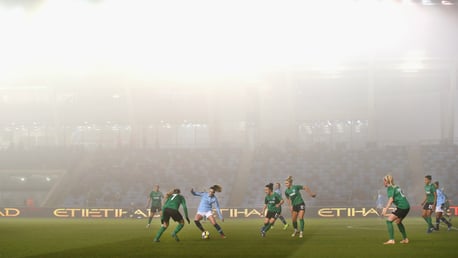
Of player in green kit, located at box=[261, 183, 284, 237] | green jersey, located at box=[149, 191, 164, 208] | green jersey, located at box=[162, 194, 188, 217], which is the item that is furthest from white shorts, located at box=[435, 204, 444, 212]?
green jersey, located at box=[149, 191, 164, 208]

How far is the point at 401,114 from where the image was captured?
71.0 m

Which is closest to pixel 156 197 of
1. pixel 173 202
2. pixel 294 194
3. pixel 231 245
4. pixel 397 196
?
pixel 294 194

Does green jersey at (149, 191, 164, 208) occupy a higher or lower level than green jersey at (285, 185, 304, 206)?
lower

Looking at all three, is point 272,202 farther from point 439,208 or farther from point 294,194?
point 439,208

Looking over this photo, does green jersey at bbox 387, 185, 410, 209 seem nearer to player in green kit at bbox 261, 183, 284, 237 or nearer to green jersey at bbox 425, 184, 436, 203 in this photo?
player in green kit at bbox 261, 183, 284, 237

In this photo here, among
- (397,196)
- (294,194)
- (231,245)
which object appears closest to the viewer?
→ (397,196)

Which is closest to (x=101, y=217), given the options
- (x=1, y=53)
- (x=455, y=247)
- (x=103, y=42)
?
(x=103, y=42)

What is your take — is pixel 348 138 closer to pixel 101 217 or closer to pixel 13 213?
pixel 101 217

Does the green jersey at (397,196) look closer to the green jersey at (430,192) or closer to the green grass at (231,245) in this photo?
the green grass at (231,245)

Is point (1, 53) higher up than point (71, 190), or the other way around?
point (1, 53)

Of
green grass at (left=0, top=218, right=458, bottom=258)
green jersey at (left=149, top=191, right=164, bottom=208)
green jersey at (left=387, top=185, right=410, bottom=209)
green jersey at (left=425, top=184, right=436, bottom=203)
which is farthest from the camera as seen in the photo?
green jersey at (left=149, top=191, right=164, bottom=208)

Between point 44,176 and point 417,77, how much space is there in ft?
117

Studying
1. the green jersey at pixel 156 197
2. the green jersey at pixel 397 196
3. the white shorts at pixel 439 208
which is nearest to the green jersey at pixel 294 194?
the green jersey at pixel 397 196

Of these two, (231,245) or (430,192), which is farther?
(430,192)
